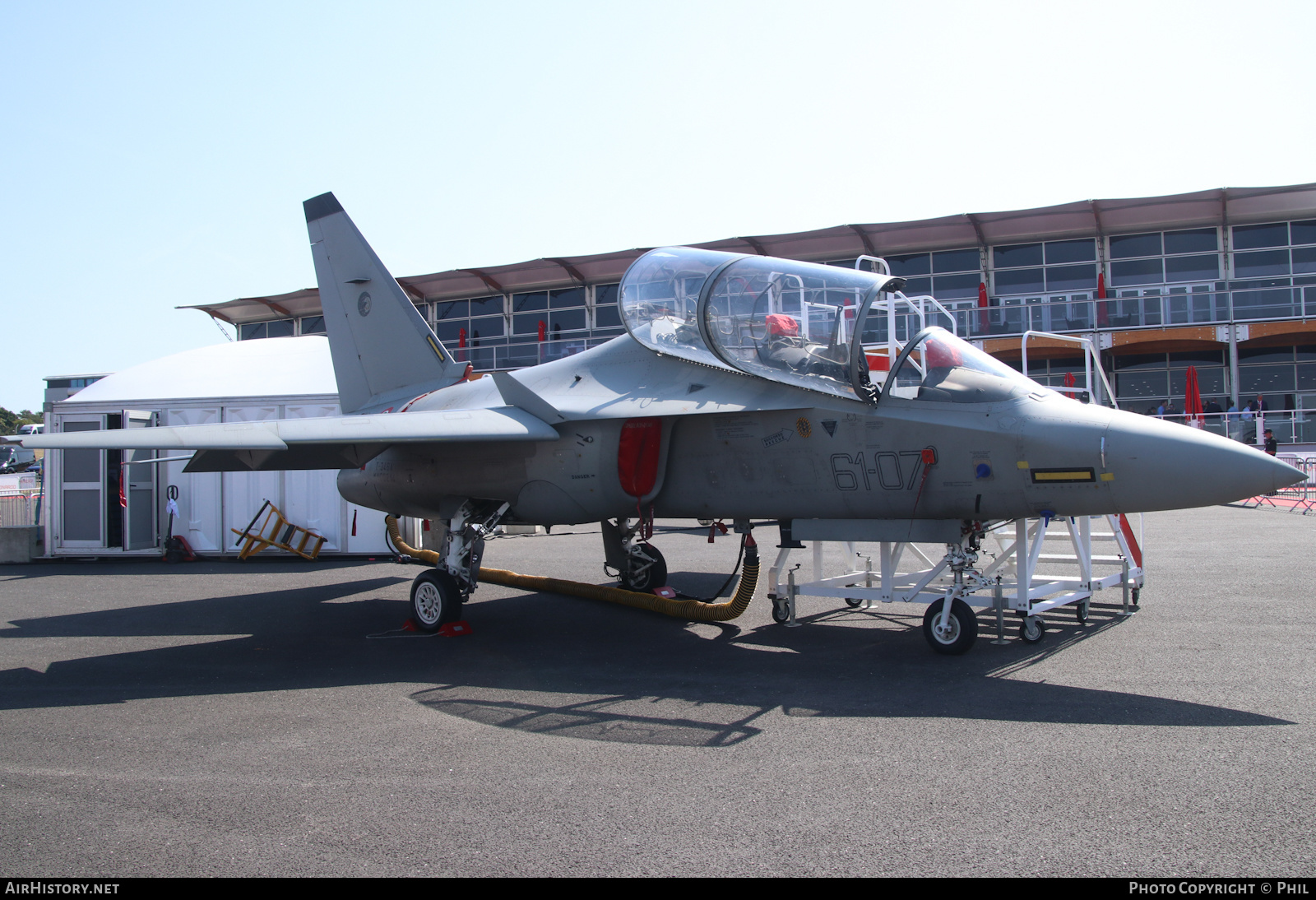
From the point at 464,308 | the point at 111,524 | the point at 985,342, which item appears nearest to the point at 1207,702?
the point at 111,524

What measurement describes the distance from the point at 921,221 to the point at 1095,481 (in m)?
27.2

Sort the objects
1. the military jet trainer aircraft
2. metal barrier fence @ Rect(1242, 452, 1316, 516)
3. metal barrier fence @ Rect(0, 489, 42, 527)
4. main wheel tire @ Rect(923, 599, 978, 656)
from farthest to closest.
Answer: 1. metal barrier fence @ Rect(1242, 452, 1316, 516)
2. metal barrier fence @ Rect(0, 489, 42, 527)
3. main wheel tire @ Rect(923, 599, 978, 656)
4. the military jet trainer aircraft

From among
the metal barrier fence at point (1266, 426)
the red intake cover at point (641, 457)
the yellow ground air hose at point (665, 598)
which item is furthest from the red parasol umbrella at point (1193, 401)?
the red intake cover at point (641, 457)

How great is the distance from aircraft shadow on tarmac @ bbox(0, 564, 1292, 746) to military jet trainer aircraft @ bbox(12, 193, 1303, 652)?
2.68 ft

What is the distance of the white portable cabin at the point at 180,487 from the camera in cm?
1592

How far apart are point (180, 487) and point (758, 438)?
43.6ft

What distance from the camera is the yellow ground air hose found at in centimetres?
824

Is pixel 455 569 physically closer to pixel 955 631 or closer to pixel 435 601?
pixel 435 601

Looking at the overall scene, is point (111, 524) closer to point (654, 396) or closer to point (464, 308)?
point (654, 396)

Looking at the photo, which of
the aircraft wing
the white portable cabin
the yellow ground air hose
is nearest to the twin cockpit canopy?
the aircraft wing

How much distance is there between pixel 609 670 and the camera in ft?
22.7

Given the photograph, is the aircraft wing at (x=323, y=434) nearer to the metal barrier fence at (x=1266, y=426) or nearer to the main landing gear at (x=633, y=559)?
the main landing gear at (x=633, y=559)

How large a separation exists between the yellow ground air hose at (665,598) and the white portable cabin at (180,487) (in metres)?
5.31

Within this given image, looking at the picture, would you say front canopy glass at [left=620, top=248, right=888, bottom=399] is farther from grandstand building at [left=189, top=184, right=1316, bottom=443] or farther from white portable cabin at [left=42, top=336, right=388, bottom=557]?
grandstand building at [left=189, top=184, right=1316, bottom=443]
